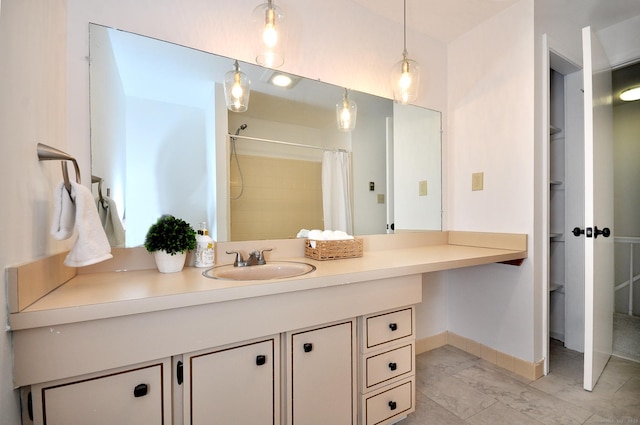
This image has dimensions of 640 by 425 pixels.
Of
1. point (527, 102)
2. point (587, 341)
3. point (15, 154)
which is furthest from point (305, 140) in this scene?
point (587, 341)

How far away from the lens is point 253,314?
0.97m

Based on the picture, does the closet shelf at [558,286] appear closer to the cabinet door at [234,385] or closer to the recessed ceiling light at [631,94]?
the recessed ceiling light at [631,94]

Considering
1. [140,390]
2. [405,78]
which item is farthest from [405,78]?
[140,390]

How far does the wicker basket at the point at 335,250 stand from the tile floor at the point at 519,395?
0.86 m

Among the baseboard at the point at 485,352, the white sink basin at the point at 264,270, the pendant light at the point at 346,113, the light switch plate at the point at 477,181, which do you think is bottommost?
the baseboard at the point at 485,352

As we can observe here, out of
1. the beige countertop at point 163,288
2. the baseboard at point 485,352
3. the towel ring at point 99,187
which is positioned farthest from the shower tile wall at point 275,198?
the baseboard at point 485,352

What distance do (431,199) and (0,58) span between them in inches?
86.6

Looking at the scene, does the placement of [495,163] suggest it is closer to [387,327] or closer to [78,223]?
[387,327]

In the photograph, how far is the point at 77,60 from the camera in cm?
116

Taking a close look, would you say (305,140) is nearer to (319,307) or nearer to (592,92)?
(319,307)

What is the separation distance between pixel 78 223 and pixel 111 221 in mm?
462

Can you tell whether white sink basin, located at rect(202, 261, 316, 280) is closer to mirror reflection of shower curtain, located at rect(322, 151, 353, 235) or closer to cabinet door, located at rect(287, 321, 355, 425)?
cabinet door, located at rect(287, 321, 355, 425)

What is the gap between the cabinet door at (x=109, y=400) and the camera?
29.9 inches

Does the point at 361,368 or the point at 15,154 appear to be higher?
the point at 15,154
